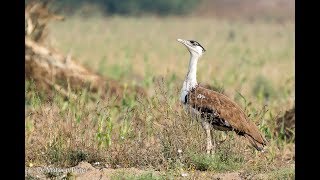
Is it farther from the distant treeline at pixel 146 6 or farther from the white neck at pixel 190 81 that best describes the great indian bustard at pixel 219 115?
the distant treeline at pixel 146 6

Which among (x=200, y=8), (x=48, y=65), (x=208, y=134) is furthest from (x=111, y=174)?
(x=200, y=8)

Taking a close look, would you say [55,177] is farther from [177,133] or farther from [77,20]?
[77,20]

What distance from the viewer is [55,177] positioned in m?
8.27

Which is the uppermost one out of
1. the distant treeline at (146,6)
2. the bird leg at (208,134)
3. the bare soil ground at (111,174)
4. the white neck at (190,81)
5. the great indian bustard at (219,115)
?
the distant treeline at (146,6)

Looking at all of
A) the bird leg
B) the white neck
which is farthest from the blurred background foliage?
the bird leg

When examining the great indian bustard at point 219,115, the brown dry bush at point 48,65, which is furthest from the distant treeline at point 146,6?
the great indian bustard at point 219,115

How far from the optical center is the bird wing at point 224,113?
29.6ft

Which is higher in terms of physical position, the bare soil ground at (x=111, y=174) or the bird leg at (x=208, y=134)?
the bird leg at (x=208, y=134)

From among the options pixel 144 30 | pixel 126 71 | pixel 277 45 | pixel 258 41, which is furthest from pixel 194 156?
pixel 144 30

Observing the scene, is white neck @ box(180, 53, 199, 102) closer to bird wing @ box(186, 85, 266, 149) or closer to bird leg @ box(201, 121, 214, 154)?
bird wing @ box(186, 85, 266, 149)

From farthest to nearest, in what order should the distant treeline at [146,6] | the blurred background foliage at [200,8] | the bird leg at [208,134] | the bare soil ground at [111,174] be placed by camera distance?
the distant treeline at [146,6] < the blurred background foliage at [200,8] < the bird leg at [208,134] < the bare soil ground at [111,174]

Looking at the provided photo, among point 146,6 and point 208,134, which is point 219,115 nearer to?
point 208,134
